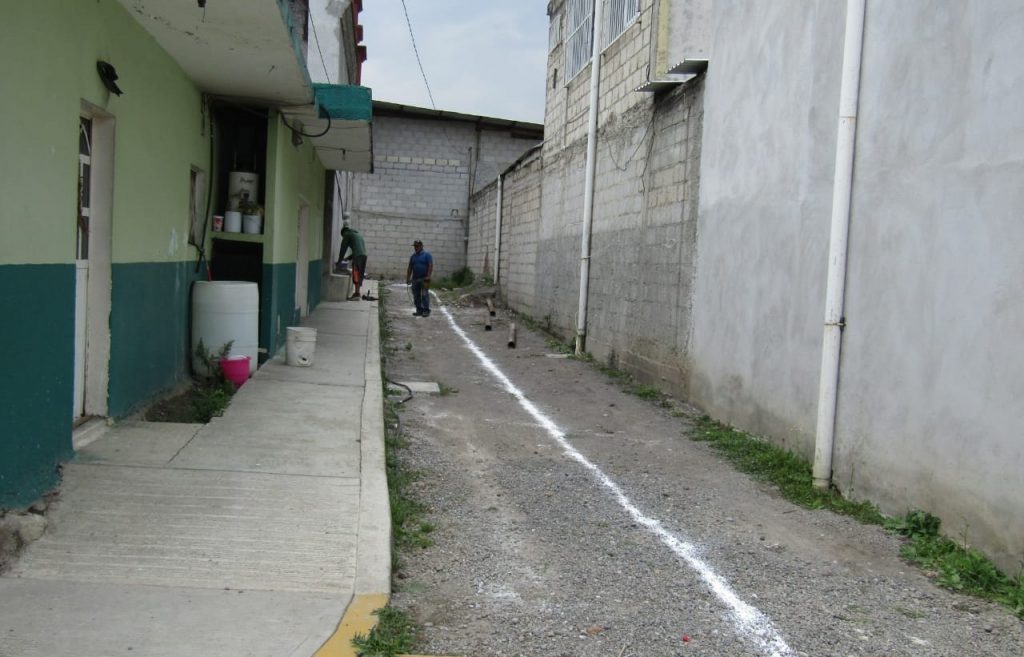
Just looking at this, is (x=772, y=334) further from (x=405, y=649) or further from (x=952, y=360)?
(x=405, y=649)

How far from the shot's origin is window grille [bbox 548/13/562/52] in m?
17.5

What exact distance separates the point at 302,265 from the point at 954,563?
12.5 meters

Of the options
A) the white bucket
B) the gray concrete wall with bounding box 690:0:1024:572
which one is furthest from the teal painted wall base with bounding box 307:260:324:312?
the gray concrete wall with bounding box 690:0:1024:572

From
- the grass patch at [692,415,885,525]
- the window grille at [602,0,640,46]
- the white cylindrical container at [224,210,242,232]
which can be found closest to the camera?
the grass patch at [692,415,885,525]

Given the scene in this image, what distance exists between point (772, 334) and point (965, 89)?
2877 mm

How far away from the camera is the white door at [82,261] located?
20.4 feet

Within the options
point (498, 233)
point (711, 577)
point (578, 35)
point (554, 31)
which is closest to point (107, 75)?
point (711, 577)

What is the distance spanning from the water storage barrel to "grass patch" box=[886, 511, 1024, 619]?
630 centimetres

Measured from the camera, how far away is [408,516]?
548 cm

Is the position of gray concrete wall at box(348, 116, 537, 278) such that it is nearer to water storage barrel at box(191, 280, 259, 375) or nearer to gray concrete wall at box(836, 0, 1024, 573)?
→ water storage barrel at box(191, 280, 259, 375)

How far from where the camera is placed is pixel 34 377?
15.8 feet

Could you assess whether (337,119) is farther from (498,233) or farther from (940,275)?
(498,233)

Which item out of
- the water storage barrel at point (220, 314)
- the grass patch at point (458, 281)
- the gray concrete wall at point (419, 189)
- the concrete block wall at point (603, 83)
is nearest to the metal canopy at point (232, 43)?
the water storage barrel at point (220, 314)

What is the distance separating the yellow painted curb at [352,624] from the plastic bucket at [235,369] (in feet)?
17.3
